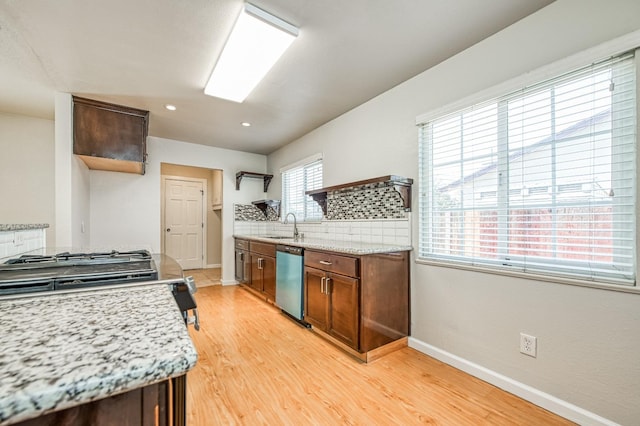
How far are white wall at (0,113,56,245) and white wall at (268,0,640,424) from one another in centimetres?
410

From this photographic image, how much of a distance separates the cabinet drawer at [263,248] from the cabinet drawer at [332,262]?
0.80 m

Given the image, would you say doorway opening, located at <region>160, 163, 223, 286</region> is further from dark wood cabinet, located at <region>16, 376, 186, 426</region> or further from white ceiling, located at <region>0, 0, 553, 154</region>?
dark wood cabinet, located at <region>16, 376, 186, 426</region>

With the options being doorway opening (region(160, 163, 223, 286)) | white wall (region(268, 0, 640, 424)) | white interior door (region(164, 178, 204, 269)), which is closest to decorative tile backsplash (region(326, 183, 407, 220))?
white wall (region(268, 0, 640, 424))

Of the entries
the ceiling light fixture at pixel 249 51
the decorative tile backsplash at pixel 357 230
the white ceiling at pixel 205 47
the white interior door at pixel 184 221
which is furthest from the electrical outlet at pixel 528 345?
the white interior door at pixel 184 221

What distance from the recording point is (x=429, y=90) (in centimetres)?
229

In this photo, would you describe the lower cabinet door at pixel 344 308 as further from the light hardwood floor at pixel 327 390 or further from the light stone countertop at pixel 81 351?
the light stone countertop at pixel 81 351

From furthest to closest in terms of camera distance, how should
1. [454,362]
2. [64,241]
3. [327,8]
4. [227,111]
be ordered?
[227,111], [64,241], [454,362], [327,8]

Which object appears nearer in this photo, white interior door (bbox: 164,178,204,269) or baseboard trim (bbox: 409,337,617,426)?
baseboard trim (bbox: 409,337,617,426)

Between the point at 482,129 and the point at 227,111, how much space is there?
2.58 metres

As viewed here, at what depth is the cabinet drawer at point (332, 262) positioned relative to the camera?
2.17 m

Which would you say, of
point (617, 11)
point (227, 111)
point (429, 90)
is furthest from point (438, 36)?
point (227, 111)

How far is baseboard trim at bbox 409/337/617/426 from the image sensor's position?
148 cm

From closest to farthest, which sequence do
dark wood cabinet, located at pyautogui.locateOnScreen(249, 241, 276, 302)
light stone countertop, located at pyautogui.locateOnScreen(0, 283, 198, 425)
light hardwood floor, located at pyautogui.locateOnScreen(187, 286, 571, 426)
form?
light stone countertop, located at pyautogui.locateOnScreen(0, 283, 198, 425)
light hardwood floor, located at pyautogui.locateOnScreen(187, 286, 571, 426)
dark wood cabinet, located at pyautogui.locateOnScreen(249, 241, 276, 302)

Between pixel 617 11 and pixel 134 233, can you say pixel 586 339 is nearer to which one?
pixel 617 11
